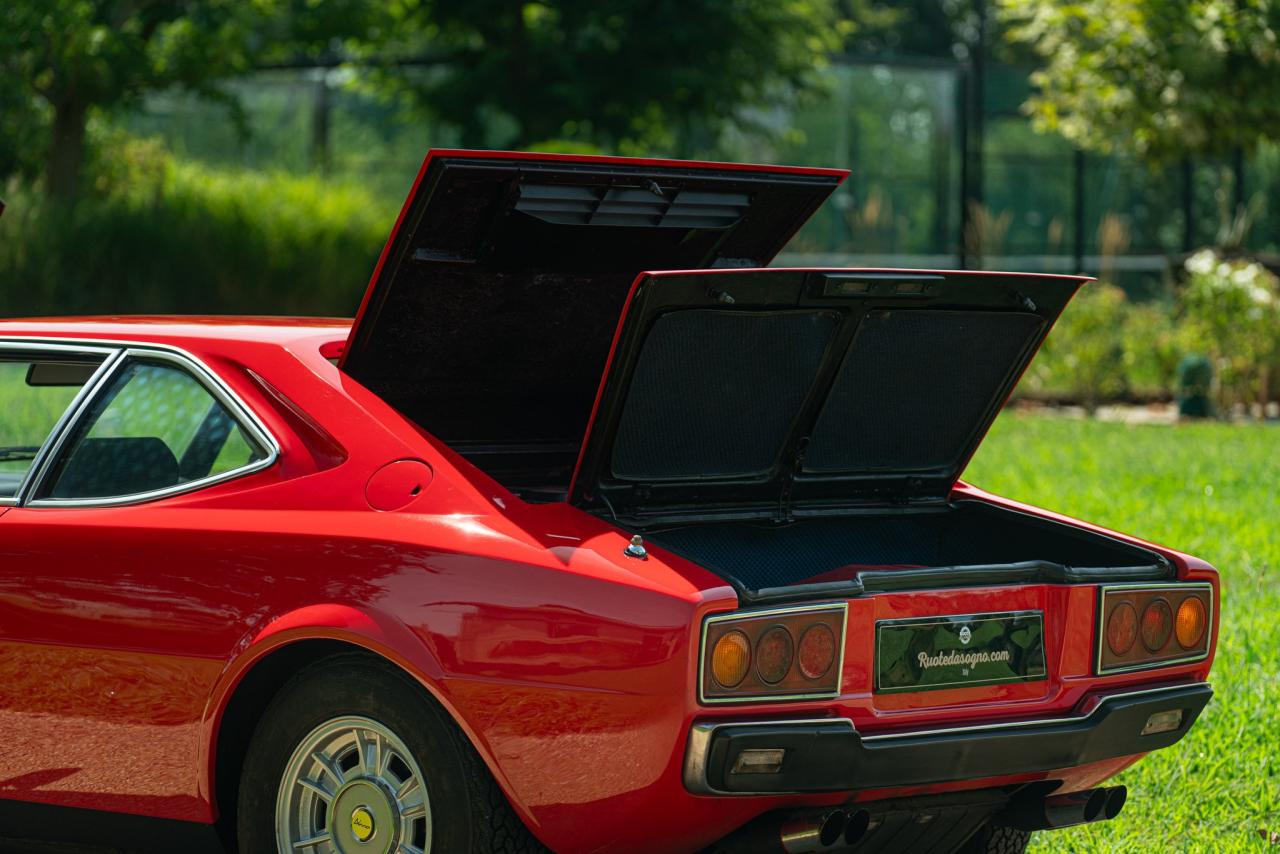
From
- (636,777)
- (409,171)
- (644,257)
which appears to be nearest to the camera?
(636,777)

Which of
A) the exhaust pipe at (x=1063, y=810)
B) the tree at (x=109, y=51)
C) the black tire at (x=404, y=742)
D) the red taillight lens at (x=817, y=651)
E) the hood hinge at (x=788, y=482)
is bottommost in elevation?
the exhaust pipe at (x=1063, y=810)

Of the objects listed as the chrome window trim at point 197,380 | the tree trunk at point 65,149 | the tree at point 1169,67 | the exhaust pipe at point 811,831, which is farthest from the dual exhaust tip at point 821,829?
the tree trunk at point 65,149

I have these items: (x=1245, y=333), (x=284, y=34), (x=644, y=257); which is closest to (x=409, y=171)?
(x=284, y=34)

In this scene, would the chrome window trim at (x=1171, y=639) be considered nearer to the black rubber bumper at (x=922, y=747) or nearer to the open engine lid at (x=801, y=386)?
the black rubber bumper at (x=922, y=747)

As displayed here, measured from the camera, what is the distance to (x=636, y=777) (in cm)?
368

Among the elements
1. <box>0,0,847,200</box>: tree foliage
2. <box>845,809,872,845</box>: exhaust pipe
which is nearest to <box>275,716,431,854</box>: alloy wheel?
<box>845,809,872,845</box>: exhaust pipe

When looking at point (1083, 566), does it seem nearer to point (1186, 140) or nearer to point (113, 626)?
point (113, 626)

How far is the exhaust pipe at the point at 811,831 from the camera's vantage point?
3.83 meters

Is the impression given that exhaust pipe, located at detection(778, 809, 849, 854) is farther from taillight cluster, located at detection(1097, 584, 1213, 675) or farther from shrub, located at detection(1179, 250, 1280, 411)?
shrub, located at detection(1179, 250, 1280, 411)

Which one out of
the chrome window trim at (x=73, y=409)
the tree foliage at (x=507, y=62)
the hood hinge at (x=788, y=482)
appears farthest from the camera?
the tree foliage at (x=507, y=62)

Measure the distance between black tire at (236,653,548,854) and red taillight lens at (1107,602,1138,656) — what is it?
53.4 inches

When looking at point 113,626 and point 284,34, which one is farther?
point 284,34

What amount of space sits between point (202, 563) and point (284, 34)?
2391cm

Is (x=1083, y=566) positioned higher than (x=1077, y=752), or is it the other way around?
(x=1083, y=566)
